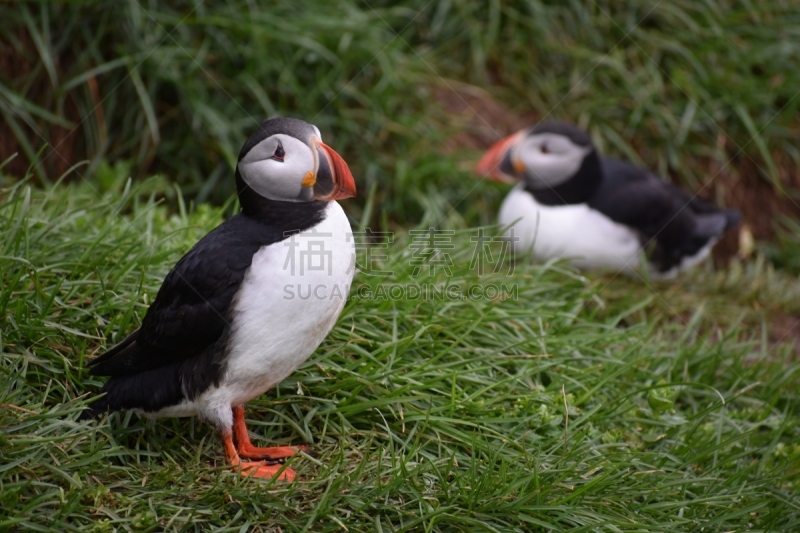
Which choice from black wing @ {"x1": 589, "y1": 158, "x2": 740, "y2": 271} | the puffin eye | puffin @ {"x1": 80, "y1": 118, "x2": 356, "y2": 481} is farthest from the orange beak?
the puffin eye

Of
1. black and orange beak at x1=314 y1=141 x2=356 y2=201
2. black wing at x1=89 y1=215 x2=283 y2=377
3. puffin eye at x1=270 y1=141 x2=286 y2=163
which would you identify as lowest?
black wing at x1=89 y1=215 x2=283 y2=377

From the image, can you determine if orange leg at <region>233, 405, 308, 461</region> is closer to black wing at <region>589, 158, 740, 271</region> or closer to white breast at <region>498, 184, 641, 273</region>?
white breast at <region>498, 184, 641, 273</region>

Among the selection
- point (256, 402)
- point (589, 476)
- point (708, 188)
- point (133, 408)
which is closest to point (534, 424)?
point (589, 476)

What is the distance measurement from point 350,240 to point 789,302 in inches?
130

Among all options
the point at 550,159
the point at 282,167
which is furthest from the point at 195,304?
the point at 550,159

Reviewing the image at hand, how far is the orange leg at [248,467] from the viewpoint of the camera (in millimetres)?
2549

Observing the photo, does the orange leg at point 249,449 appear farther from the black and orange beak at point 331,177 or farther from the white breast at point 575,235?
the white breast at point 575,235

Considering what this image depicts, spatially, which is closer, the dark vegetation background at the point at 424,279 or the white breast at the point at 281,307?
the white breast at the point at 281,307

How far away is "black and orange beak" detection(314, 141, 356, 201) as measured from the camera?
2482 mm

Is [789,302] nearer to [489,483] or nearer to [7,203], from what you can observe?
[489,483]

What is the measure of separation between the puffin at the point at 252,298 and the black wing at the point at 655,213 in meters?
2.61

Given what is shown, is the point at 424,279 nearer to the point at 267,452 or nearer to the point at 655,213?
the point at 267,452

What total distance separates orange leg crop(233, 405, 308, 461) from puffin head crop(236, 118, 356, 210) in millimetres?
738

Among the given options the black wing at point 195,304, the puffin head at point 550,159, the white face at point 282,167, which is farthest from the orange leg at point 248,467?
the puffin head at point 550,159
